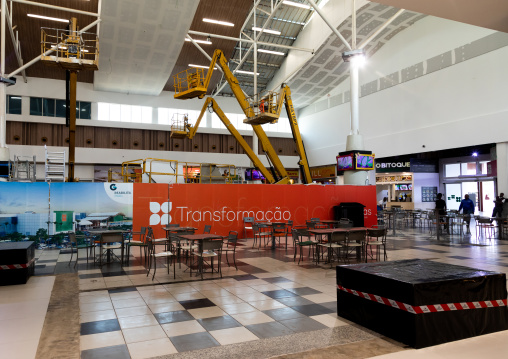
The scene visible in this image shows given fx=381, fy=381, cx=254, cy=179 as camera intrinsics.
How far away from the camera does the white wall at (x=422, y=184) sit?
77.8 ft

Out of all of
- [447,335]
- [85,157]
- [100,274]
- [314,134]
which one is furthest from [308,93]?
[447,335]

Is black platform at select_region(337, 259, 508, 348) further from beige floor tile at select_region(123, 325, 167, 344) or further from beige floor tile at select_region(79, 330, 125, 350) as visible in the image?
beige floor tile at select_region(79, 330, 125, 350)

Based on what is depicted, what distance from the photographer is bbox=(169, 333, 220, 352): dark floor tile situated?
13.9 ft

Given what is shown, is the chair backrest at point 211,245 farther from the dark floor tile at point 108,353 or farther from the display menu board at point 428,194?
the display menu board at point 428,194

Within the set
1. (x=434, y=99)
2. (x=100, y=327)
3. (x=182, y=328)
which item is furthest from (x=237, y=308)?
(x=434, y=99)

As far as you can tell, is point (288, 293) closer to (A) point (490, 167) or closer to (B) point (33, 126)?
(A) point (490, 167)

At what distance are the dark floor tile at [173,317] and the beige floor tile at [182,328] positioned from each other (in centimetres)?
13

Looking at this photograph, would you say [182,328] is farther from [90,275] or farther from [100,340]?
[90,275]

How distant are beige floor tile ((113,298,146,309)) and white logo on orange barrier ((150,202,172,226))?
7.61 meters

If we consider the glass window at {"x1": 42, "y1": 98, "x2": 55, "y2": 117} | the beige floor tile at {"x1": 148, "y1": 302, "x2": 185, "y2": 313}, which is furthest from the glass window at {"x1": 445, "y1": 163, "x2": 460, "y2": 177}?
the glass window at {"x1": 42, "y1": 98, "x2": 55, "y2": 117}

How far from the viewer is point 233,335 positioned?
4.59 meters

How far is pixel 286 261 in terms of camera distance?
975cm

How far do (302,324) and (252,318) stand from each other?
2.32ft

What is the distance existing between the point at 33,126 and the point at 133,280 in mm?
21086
